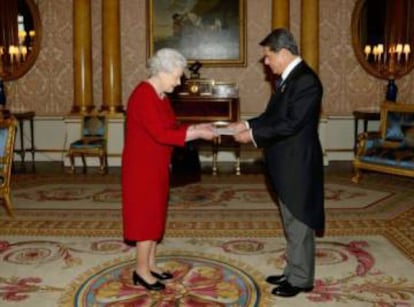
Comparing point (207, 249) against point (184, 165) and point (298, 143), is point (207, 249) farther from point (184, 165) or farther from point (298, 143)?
point (184, 165)

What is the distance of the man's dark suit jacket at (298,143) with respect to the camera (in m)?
3.36

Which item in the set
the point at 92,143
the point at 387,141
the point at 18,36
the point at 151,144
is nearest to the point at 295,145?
the point at 151,144

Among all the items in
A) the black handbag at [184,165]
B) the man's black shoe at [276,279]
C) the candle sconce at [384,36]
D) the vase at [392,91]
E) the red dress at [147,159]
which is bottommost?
the man's black shoe at [276,279]

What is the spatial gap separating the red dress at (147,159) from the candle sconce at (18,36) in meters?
6.34

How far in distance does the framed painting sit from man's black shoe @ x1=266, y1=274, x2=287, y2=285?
562 cm

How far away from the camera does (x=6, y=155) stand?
5.61 m

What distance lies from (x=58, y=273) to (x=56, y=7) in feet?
20.5

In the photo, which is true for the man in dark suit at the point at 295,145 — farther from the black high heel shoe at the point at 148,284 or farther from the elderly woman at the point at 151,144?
the black high heel shoe at the point at 148,284

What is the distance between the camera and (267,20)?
29.5ft

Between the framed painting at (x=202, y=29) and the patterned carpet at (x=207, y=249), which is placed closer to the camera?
the patterned carpet at (x=207, y=249)

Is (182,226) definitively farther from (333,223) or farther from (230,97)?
(230,97)

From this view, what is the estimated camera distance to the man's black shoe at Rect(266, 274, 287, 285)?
12.5 feet

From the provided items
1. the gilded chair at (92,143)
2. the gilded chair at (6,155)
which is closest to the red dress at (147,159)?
the gilded chair at (6,155)

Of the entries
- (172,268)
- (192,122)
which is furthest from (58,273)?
(192,122)
